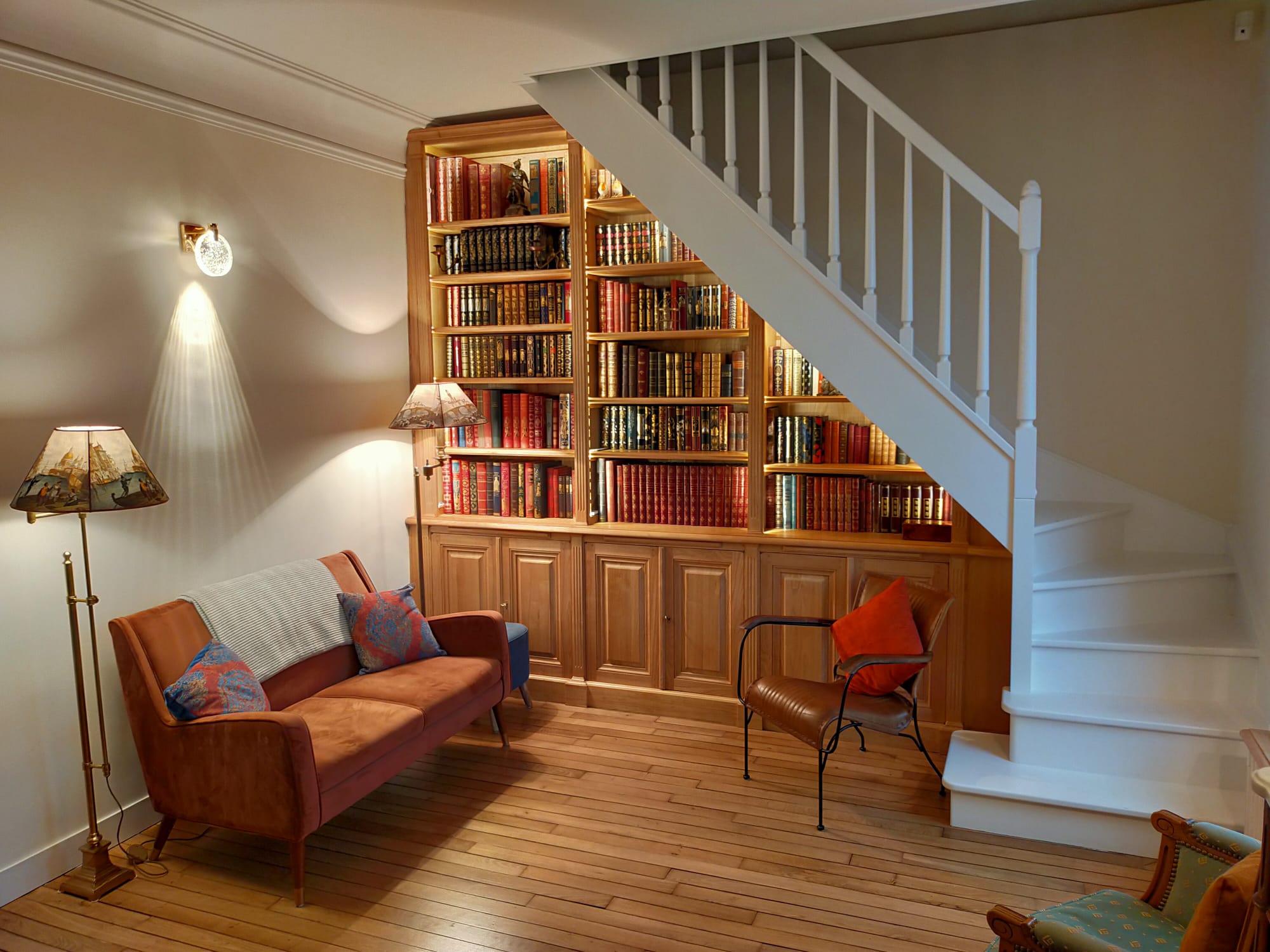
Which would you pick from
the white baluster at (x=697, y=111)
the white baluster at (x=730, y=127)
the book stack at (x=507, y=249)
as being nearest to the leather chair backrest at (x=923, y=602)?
the white baluster at (x=730, y=127)

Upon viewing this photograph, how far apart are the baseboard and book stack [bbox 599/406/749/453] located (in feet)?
8.44

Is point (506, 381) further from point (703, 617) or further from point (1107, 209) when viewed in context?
point (1107, 209)

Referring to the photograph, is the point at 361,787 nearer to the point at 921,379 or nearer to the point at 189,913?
the point at 189,913

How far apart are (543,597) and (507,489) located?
1.96 feet

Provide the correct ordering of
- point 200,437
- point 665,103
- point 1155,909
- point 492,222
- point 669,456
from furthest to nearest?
1. point 492,222
2. point 669,456
3. point 200,437
4. point 665,103
5. point 1155,909

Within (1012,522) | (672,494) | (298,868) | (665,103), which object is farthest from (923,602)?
(298,868)

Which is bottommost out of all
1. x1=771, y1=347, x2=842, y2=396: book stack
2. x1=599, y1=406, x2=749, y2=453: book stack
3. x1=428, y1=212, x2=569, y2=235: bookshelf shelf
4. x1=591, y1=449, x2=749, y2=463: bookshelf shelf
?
x1=591, y1=449, x2=749, y2=463: bookshelf shelf

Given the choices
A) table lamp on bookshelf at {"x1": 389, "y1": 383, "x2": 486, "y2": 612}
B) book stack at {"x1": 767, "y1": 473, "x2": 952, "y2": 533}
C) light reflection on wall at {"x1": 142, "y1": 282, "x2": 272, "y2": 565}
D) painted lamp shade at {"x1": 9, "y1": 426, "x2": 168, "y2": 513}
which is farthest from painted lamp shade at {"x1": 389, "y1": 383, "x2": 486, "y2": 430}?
book stack at {"x1": 767, "y1": 473, "x2": 952, "y2": 533}

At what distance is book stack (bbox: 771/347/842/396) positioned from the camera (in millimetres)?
4195

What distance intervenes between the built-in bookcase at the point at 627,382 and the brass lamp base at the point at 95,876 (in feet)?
7.26

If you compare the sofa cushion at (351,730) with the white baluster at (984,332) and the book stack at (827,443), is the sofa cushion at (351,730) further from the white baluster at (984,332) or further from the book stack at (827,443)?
the white baluster at (984,332)

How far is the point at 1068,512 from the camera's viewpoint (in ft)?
12.9

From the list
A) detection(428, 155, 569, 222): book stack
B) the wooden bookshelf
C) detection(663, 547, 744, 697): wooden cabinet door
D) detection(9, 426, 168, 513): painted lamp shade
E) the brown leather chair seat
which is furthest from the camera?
detection(428, 155, 569, 222): book stack

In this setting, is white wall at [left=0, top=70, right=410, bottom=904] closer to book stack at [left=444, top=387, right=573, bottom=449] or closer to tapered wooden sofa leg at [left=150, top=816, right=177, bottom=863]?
tapered wooden sofa leg at [left=150, top=816, right=177, bottom=863]
